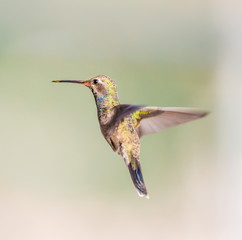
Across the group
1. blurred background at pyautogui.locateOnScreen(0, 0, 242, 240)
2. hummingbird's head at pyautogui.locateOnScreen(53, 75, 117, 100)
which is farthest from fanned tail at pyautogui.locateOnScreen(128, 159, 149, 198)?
blurred background at pyautogui.locateOnScreen(0, 0, 242, 240)

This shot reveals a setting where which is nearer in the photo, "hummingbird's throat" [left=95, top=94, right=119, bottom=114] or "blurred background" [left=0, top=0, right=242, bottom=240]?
"hummingbird's throat" [left=95, top=94, right=119, bottom=114]

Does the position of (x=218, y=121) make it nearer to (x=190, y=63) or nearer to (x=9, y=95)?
(x=190, y=63)

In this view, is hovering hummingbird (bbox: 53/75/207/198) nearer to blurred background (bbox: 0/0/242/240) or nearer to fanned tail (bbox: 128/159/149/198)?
fanned tail (bbox: 128/159/149/198)

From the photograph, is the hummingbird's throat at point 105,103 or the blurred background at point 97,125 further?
the blurred background at point 97,125

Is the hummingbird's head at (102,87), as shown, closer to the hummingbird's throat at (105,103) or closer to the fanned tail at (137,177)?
the hummingbird's throat at (105,103)

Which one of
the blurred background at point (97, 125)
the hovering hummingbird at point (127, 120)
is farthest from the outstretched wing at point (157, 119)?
the blurred background at point (97, 125)

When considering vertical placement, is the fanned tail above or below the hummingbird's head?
below

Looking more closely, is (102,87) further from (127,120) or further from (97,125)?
(97,125)

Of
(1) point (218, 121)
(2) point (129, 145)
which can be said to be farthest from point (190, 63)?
(2) point (129, 145)

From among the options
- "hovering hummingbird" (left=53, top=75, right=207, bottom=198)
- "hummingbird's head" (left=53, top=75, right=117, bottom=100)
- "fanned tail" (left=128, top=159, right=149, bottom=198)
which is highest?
"hummingbird's head" (left=53, top=75, right=117, bottom=100)
